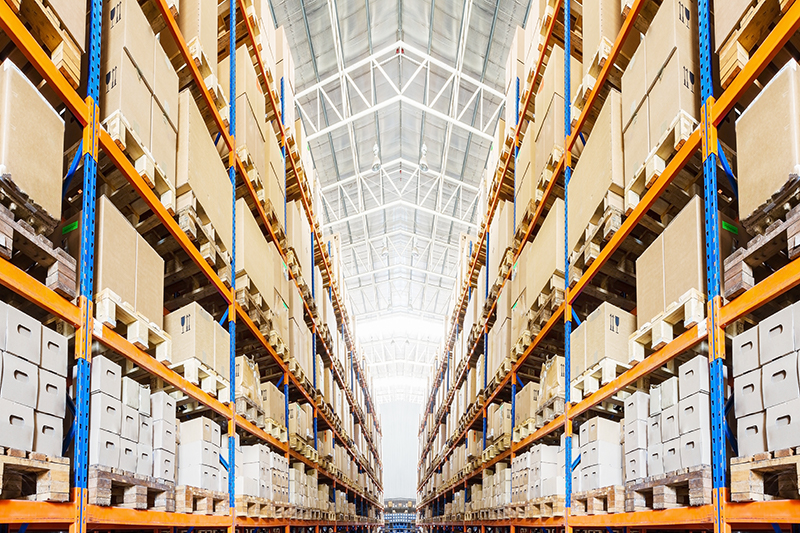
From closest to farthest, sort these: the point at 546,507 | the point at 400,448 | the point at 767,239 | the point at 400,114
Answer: the point at 767,239
the point at 546,507
the point at 400,114
the point at 400,448

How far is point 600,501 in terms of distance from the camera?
16.8 feet

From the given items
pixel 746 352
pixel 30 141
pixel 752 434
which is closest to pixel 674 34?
pixel 746 352

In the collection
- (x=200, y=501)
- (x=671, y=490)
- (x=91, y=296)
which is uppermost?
(x=91, y=296)

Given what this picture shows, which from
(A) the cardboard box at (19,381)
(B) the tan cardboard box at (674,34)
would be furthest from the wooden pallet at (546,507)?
(A) the cardboard box at (19,381)

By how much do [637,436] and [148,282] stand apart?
329cm

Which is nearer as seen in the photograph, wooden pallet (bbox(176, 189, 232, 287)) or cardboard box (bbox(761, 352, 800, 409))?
cardboard box (bbox(761, 352, 800, 409))

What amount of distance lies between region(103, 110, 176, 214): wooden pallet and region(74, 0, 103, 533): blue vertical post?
0.45 feet

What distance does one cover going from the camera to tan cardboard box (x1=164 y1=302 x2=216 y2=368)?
5.25 meters

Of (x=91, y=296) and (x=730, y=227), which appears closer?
(x=91, y=296)

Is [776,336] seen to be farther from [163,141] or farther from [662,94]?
[163,141]

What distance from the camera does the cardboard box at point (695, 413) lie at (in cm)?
364

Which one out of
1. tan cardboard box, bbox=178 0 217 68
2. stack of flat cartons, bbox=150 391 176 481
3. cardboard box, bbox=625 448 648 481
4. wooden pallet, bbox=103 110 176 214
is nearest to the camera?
wooden pallet, bbox=103 110 176 214

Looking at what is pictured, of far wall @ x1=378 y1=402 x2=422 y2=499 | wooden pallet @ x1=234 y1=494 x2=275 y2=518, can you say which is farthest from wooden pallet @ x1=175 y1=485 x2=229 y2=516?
far wall @ x1=378 y1=402 x2=422 y2=499

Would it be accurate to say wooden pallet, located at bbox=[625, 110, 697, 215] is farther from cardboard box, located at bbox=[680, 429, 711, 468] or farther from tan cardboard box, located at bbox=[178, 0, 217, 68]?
tan cardboard box, located at bbox=[178, 0, 217, 68]
